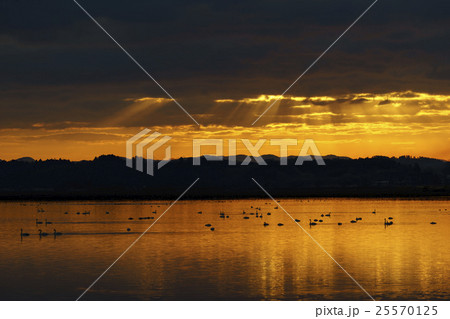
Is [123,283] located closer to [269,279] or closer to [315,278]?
[269,279]

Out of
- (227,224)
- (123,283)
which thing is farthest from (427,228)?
(123,283)

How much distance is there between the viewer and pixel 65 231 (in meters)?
92.6

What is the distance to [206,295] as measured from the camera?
3962cm

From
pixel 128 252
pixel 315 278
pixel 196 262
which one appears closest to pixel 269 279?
pixel 315 278

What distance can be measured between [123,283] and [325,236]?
39687 mm

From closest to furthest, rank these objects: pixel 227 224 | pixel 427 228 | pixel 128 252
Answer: pixel 128 252
pixel 427 228
pixel 227 224

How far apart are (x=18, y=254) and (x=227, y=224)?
44573mm

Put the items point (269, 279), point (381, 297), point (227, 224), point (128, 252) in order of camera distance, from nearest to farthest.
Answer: point (381, 297) < point (269, 279) < point (128, 252) < point (227, 224)

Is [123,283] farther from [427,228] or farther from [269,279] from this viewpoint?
[427,228]

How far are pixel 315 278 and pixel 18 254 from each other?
3060 cm
